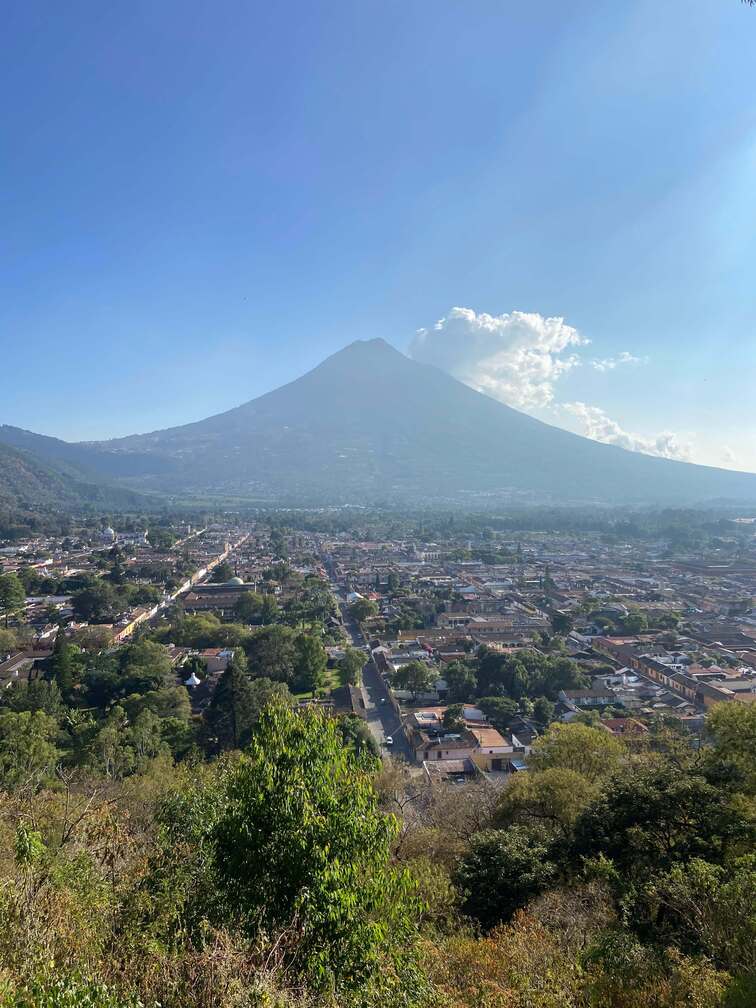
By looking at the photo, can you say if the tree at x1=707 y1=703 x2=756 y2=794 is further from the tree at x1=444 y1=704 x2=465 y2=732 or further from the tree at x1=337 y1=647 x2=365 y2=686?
the tree at x1=337 y1=647 x2=365 y2=686

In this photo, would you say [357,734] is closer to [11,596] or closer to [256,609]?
[256,609]

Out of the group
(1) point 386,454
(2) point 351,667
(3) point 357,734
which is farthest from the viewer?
(1) point 386,454

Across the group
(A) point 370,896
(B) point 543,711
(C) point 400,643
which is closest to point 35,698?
(C) point 400,643

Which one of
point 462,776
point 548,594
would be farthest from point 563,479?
point 462,776

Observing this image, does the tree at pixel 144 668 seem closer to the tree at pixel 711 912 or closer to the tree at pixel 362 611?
the tree at pixel 362 611

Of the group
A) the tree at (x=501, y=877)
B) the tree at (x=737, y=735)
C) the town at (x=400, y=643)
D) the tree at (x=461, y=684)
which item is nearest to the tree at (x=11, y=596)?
the town at (x=400, y=643)
